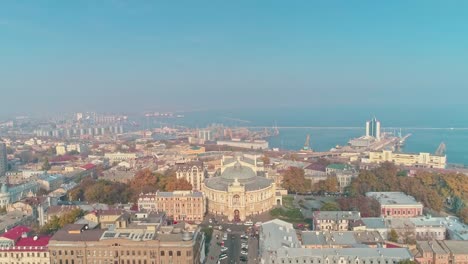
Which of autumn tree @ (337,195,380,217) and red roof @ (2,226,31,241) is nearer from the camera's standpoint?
red roof @ (2,226,31,241)

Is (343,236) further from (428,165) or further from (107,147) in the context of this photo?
(107,147)

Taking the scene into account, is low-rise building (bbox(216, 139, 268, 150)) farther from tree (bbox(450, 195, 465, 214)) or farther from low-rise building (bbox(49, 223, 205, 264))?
low-rise building (bbox(49, 223, 205, 264))

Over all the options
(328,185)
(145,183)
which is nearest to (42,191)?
(145,183)

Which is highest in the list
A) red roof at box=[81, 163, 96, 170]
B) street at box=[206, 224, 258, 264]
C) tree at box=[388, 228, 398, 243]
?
tree at box=[388, 228, 398, 243]

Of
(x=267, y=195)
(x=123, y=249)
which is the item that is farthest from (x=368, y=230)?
(x=123, y=249)

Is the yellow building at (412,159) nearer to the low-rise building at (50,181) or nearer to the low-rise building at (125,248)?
the low-rise building at (50,181)

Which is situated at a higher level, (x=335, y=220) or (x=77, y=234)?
(x=77, y=234)

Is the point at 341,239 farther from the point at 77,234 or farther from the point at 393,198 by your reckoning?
the point at 77,234

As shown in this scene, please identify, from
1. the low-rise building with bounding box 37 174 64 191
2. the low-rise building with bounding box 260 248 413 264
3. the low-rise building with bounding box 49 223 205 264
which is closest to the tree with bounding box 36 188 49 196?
the low-rise building with bounding box 37 174 64 191
